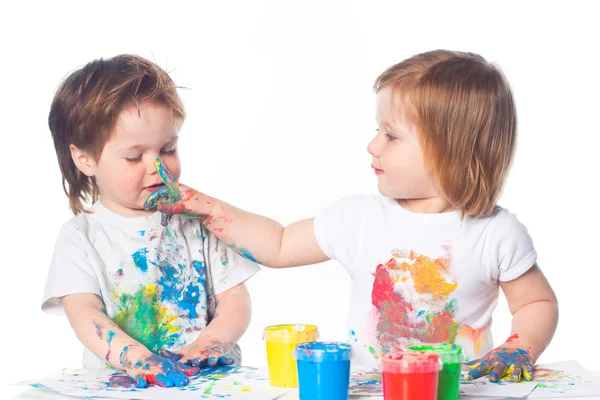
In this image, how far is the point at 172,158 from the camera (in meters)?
2.24

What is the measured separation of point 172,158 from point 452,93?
2.45ft

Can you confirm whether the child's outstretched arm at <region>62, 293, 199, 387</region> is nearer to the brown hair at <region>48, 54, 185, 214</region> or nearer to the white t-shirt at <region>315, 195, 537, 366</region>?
the brown hair at <region>48, 54, 185, 214</region>

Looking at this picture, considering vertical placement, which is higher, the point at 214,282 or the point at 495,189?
the point at 495,189

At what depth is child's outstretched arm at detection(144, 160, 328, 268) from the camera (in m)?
2.21

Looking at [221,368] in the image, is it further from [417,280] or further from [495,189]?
[495,189]

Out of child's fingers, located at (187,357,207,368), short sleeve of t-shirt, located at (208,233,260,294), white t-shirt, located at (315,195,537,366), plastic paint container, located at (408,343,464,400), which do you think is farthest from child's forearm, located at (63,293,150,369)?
plastic paint container, located at (408,343,464,400)

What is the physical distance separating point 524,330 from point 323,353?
26.2 inches

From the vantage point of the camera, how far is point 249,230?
87.9 inches

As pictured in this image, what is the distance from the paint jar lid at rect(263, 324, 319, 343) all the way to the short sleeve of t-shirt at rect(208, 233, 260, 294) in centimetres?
53

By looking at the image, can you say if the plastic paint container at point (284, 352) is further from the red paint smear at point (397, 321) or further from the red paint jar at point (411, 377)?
the red paint smear at point (397, 321)

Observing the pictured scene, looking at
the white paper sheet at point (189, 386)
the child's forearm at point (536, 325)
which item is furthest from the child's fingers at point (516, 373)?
the white paper sheet at point (189, 386)

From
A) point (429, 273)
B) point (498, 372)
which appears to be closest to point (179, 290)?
point (429, 273)

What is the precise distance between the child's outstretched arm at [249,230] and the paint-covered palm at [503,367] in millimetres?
565

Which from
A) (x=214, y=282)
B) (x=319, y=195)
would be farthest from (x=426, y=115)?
(x=319, y=195)
